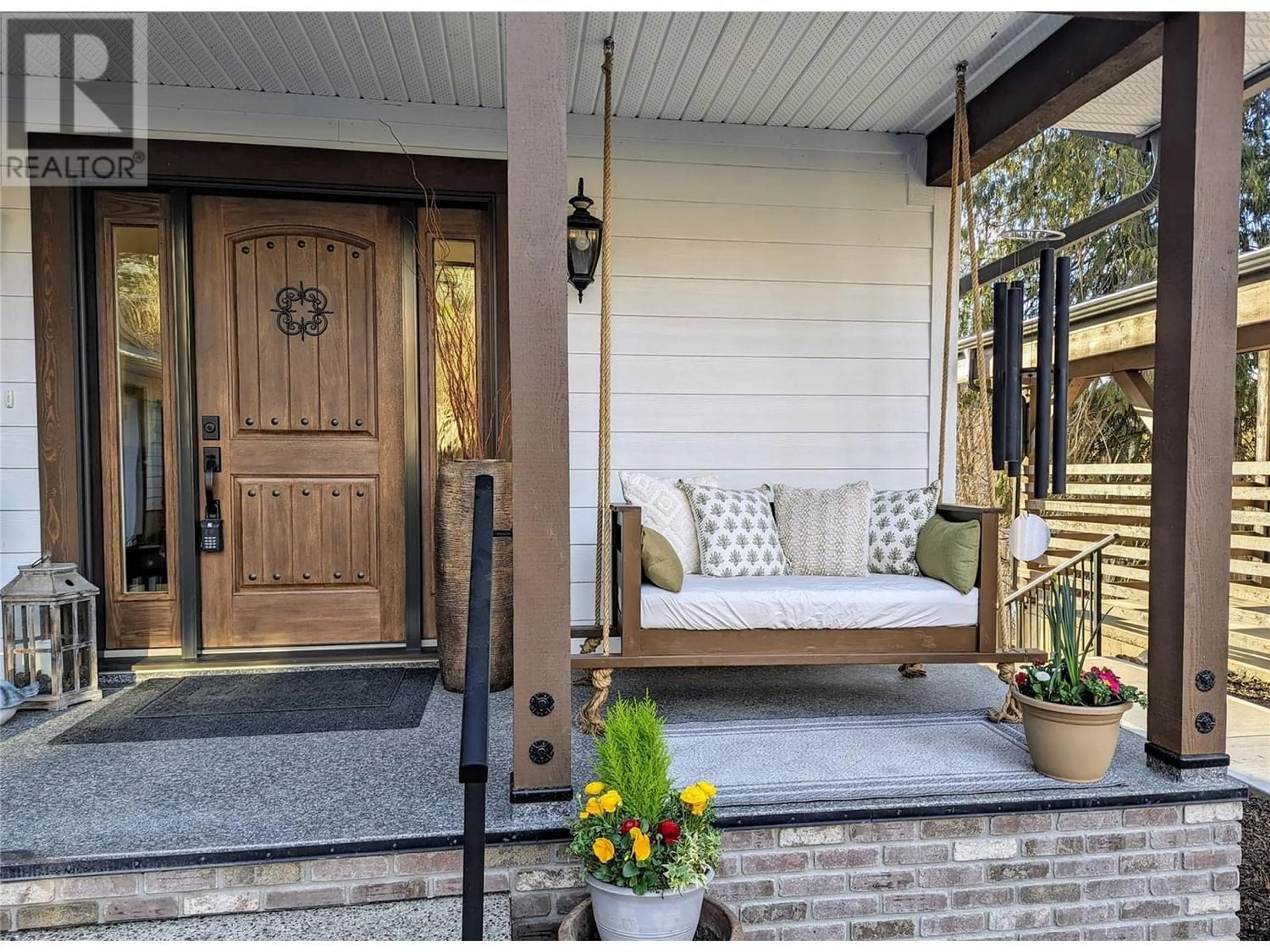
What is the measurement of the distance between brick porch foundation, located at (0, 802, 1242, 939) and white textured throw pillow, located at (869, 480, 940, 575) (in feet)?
3.79

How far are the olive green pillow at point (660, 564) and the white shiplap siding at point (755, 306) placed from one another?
2.81ft

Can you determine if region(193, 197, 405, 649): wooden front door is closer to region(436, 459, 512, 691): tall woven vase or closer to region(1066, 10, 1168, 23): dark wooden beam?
region(436, 459, 512, 691): tall woven vase

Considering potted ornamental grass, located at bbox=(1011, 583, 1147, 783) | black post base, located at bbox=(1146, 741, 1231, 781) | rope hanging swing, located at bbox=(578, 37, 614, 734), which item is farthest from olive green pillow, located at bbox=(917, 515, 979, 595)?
rope hanging swing, located at bbox=(578, 37, 614, 734)

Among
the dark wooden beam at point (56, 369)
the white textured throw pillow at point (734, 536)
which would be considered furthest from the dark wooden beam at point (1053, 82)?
the dark wooden beam at point (56, 369)

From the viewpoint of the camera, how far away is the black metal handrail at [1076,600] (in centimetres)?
526

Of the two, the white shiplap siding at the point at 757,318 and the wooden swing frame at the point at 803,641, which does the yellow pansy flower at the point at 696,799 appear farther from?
the white shiplap siding at the point at 757,318

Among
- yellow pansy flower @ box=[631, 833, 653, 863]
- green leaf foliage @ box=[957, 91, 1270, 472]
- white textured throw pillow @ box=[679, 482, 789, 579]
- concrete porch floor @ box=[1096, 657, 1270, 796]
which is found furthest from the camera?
green leaf foliage @ box=[957, 91, 1270, 472]

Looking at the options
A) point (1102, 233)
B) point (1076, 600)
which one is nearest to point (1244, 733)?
point (1076, 600)

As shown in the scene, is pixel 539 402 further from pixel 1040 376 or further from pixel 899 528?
pixel 899 528

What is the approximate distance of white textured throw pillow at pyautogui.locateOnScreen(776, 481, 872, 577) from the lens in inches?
123

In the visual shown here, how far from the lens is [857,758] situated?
2.32m

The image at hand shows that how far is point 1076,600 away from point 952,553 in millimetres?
3011

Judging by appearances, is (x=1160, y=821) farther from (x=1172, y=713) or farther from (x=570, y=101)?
(x=570, y=101)

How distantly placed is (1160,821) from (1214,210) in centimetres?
180
